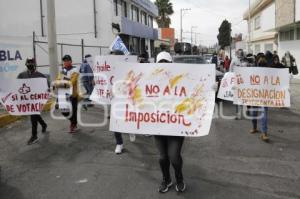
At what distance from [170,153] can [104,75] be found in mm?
3638

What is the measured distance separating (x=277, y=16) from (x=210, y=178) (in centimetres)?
2351

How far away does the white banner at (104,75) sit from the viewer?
8320 millimetres

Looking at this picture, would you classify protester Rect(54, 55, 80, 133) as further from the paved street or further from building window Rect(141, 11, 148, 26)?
building window Rect(141, 11, 148, 26)

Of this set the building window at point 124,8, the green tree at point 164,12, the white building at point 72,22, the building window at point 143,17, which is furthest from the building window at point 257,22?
the green tree at point 164,12

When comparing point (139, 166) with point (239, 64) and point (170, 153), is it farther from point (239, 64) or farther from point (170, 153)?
point (239, 64)

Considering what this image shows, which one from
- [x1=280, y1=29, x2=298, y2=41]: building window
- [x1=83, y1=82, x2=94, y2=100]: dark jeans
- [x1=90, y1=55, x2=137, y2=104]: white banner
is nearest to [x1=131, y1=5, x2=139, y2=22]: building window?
[x1=280, y1=29, x2=298, y2=41]: building window

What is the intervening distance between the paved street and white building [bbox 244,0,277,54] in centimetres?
2517

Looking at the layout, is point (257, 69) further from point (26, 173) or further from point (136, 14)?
point (136, 14)

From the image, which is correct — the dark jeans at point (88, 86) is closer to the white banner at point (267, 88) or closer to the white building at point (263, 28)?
the white banner at point (267, 88)

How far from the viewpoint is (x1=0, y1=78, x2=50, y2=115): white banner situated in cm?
855

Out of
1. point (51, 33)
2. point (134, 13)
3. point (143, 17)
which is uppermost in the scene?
point (143, 17)

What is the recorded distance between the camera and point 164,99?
5.57 m

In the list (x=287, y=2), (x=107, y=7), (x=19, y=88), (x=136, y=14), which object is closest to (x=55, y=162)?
(x=19, y=88)

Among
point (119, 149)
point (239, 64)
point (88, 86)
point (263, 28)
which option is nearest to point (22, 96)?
point (119, 149)
